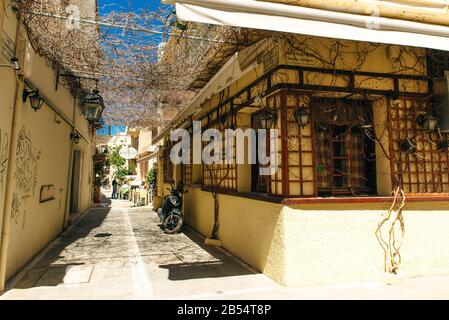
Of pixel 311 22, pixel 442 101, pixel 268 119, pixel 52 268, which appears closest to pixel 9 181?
pixel 52 268

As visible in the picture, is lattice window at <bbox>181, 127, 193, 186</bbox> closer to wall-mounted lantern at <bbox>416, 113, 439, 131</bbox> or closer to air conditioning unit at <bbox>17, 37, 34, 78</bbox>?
air conditioning unit at <bbox>17, 37, 34, 78</bbox>

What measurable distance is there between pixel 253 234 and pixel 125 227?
21.0 ft

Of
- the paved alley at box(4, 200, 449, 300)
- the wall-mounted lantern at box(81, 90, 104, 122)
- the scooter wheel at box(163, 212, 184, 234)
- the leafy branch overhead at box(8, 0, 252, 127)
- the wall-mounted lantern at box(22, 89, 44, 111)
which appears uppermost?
the leafy branch overhead at box(8, 0, 252, 127)

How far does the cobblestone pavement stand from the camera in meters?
4.74

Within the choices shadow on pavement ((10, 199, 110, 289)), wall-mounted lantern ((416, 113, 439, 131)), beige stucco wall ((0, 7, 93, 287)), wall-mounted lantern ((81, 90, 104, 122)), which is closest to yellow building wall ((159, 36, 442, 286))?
wall-mounted lantern ((416, 113, 439, 131))

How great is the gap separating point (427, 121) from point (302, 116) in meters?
2.64

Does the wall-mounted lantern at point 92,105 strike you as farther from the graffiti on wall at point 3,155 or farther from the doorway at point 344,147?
the doorway at point 344,147

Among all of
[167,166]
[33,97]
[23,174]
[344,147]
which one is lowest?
[23,174]

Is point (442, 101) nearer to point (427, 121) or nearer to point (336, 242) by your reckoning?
point (427, 121)

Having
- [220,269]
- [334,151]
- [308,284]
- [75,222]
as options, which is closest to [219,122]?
[334,151]

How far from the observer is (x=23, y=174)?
18.8 ft

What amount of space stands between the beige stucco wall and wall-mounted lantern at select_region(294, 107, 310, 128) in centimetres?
461

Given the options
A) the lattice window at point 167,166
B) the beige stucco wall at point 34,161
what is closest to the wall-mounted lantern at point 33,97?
the beige stucco wall at point 34,161

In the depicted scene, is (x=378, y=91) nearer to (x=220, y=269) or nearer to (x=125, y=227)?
(x=220, y=269)
